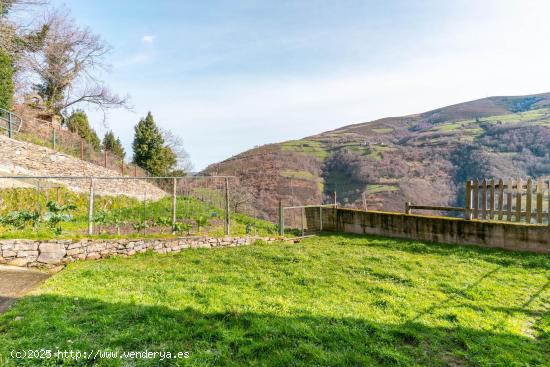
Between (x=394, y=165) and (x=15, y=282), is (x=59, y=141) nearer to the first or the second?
(x=15, y=282)

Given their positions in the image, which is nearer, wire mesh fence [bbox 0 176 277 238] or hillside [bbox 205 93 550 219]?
wire mesh fence [bbox 0 176 277 238]

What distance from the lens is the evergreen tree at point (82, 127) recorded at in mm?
26156

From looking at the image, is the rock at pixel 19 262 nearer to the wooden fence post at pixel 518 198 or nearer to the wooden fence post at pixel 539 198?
the wooden fence post at pixel 518 198

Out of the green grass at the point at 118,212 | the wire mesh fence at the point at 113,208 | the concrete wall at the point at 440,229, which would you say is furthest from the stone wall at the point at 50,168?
the concrete wall at the point at 440,229

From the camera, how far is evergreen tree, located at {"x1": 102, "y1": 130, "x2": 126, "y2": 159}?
32925 millimetres

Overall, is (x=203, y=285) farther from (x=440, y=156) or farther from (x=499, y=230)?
(x=440, y=156)

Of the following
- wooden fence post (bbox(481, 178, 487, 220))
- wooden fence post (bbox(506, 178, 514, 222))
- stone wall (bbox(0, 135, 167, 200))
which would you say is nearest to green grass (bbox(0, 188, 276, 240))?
stone wall (bbox(0, 135, 167, 200))

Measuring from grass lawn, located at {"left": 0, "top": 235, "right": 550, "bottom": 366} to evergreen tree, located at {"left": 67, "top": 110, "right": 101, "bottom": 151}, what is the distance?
2324 centimetres

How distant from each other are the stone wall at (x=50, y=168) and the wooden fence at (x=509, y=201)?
33.9ft

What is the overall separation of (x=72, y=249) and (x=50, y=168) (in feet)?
30.3

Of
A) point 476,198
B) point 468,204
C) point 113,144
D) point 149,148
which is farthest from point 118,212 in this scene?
point 113,144

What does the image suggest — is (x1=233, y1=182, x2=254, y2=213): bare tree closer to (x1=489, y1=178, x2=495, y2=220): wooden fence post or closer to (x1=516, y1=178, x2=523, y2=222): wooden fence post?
(x1=489, y1=178, x2=495, y2=220): wooden fence post

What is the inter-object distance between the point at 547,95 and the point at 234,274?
92.6 metres

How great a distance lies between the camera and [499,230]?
845 centimetres
